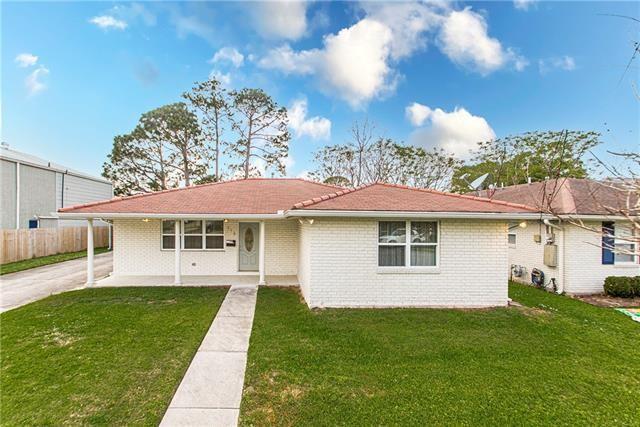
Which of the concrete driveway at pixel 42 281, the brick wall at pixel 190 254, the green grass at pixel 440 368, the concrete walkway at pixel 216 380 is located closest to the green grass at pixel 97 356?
the concrete walkway at pixel 216 380

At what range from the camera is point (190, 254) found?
11695 mm

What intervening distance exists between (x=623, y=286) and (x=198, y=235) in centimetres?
1496

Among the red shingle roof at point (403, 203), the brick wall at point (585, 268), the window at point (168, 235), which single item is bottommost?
the brick wall at point (585, 268)

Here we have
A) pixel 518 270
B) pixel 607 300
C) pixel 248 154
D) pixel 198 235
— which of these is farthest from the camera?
pixel 248 154

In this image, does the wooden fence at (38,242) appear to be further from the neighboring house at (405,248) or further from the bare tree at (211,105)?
the neighboring house at (405,248)

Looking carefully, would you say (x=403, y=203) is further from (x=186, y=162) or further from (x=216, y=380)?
(x=186, y=162)

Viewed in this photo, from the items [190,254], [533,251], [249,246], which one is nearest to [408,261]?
[249,246]

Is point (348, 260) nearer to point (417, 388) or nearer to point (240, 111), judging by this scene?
point (417, 388)

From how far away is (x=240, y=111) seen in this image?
25.5 m

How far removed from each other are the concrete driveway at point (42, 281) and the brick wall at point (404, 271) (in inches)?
337

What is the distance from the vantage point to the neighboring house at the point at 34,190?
704 inches

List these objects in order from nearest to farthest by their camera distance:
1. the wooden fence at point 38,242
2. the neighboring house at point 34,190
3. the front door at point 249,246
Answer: the front door at point 249,246 < the wooden fence at point 38,242 < the neighboring house at point 34,190

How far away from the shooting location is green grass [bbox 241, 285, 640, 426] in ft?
12.6

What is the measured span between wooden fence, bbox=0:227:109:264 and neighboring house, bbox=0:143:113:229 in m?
1.38
